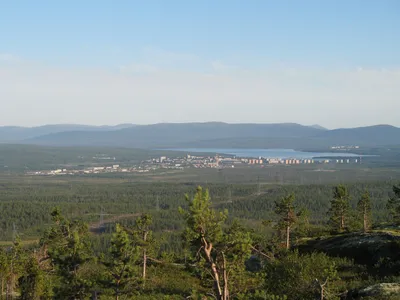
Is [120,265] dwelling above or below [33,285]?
above

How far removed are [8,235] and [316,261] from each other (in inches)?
3831

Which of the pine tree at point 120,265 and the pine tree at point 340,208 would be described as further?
the pine tree at point 340,208

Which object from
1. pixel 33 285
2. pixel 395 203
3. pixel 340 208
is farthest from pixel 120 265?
pixel 395 203

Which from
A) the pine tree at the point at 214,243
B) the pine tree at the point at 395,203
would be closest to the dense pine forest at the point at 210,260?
the pine tree at the point at 214,243

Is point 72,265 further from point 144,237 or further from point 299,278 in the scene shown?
point 299,278

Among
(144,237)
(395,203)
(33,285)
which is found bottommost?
(33,285)

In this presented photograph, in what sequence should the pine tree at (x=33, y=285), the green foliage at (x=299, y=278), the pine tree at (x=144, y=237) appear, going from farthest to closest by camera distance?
the pine tree at (x=144, y=237), the pine tree at (x=33, y=285), the green foliage at (x=299, y=278)

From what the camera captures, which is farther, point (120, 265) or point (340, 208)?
point (340, 208)

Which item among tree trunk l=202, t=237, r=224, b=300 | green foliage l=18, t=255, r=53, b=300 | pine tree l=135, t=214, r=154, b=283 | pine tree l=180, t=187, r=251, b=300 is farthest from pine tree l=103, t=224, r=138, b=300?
tree trunk l=202, t=237, r=224, b=300

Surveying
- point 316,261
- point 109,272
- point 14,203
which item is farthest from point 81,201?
point 316,261

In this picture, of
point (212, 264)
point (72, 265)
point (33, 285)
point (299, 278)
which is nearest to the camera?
point (212, 264)

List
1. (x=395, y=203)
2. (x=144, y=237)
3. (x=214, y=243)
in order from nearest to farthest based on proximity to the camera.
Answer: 1. (x=214, y=243)
2. (x=144, y=237)
3. (x=395, y=203)

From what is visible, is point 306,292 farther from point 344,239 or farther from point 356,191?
point 356,191

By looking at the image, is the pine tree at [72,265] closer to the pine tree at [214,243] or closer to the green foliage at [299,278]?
the green foliage at [299,278]
